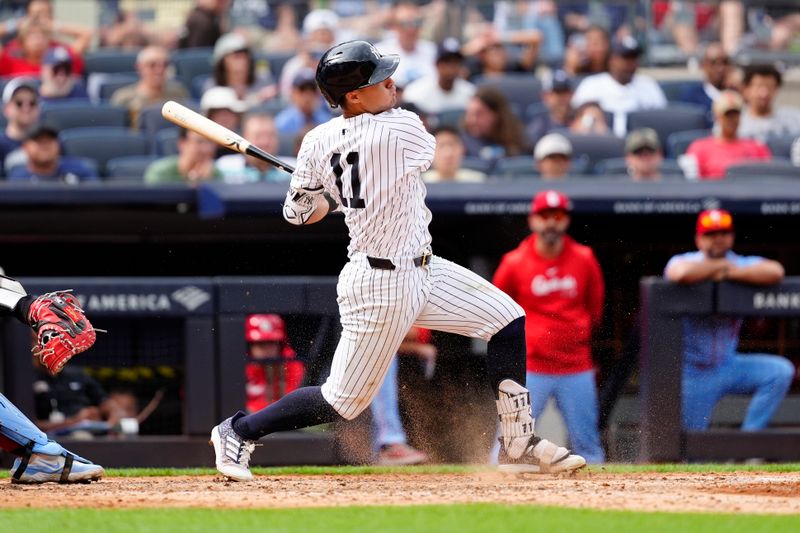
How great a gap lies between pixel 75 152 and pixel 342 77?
15.8ft

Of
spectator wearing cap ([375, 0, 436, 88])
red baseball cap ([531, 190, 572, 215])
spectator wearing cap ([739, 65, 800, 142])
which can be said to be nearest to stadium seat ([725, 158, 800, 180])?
spectator wearing cap ([739, 65, 800, 142])

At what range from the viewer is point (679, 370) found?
7312 millimetres

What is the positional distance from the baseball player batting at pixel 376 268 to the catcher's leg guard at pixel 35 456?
60 centimetres

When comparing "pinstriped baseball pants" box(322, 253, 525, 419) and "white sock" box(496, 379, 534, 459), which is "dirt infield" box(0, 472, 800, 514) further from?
"pinstriped baseball pants" box(322, 253, 525, 419)

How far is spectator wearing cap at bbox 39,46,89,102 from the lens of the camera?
10.3m

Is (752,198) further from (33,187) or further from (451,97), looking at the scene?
(33,187)

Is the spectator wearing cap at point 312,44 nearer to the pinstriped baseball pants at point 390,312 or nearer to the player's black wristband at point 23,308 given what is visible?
the pinstriped baseball pants at point 390,312

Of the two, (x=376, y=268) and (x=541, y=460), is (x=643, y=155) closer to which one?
(x=541, y=460)

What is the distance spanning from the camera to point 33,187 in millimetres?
7859

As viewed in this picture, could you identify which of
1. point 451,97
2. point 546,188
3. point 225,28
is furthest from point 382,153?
point 225,28

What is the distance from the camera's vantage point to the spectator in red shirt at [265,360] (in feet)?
23.5

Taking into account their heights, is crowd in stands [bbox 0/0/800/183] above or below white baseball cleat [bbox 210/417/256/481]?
above

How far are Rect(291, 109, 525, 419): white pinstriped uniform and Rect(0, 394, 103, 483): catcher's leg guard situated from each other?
1.10 meters

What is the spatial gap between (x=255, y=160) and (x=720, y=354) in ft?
10.4
